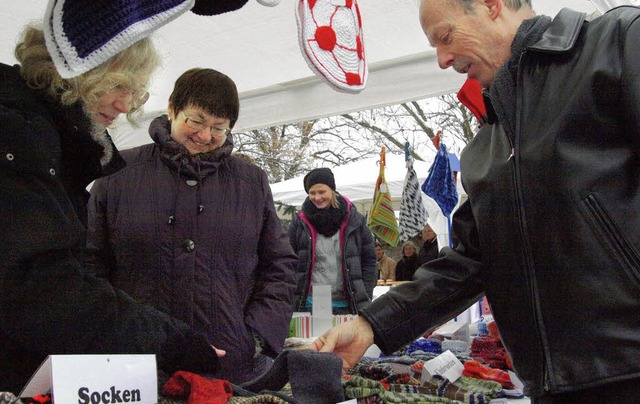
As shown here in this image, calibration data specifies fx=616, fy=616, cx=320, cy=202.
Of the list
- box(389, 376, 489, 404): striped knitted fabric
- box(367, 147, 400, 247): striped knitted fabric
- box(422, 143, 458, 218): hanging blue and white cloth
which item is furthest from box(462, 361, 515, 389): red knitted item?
box(367, 147, 400, 247): striped knitted fabric

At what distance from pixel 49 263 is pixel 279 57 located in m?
1.75

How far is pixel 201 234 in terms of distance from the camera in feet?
5.33

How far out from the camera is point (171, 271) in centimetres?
160

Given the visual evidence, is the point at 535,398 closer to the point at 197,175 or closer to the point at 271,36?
the point at 197,175

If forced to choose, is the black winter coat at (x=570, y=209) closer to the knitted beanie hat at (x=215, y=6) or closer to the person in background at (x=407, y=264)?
the knitted beanie hat at (x=215, y=6)

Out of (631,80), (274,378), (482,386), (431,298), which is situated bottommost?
(482,386)

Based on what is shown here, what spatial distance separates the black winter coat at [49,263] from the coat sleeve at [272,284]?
25.8 inches

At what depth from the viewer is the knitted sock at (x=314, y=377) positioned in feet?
3.51

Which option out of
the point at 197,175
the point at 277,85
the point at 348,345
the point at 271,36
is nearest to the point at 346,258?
the point at 277,85

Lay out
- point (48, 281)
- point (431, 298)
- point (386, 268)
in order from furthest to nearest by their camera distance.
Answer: point (386, 268) → point (431, 298) → point (48, 281)

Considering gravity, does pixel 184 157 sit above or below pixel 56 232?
above

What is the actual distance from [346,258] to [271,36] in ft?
5.22

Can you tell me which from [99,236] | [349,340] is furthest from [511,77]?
[99,236]

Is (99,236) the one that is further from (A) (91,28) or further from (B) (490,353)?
(B) (490,353)
